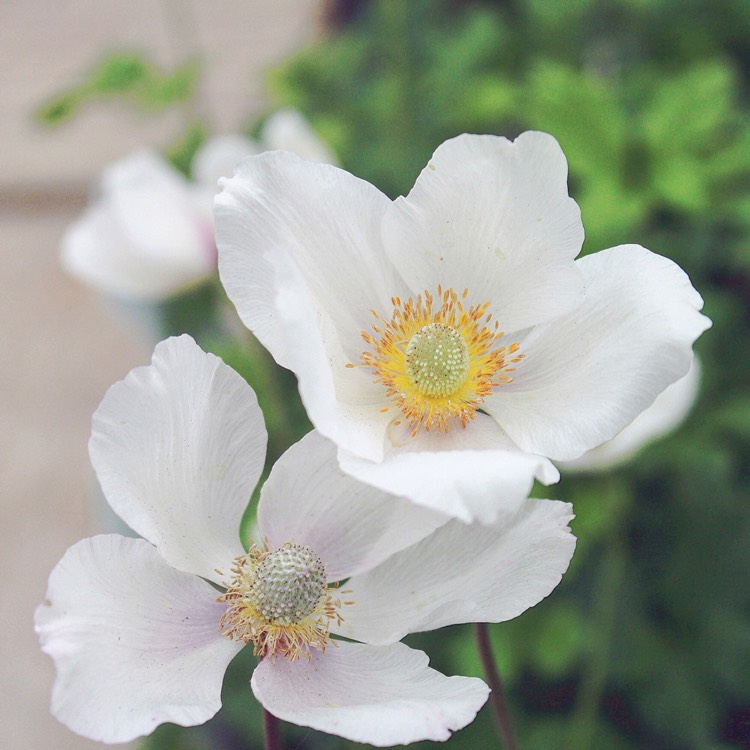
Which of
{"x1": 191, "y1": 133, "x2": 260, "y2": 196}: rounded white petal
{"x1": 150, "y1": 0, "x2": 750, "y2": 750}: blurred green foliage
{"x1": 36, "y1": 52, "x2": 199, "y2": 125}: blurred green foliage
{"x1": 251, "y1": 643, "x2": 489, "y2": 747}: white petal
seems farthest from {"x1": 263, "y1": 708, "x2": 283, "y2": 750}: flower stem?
{"x1": 36, "y1": 52, "x2": 199, "y2": 125}: blurred green foliage

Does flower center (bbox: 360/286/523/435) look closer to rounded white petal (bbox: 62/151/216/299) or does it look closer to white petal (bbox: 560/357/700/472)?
Result: white petal (bbox: 560/357/700/472)

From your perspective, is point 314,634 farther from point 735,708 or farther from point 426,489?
point 735,708

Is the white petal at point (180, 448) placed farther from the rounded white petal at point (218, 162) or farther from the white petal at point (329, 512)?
the rounded white petal at point (218, 162)

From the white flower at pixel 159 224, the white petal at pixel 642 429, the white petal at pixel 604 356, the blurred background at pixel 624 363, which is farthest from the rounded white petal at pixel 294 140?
the white petal at pixel 604 356

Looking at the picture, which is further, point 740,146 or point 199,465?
point 740,146

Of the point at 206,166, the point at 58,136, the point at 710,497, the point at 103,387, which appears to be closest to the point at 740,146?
the point at 710,497

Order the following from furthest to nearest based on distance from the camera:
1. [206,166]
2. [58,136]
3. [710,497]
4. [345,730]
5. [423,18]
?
[58,136] < [423,18] < [710,497] < [206,166] < [345,730]

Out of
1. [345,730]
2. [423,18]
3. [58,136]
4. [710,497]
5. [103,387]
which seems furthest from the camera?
[58,136]
